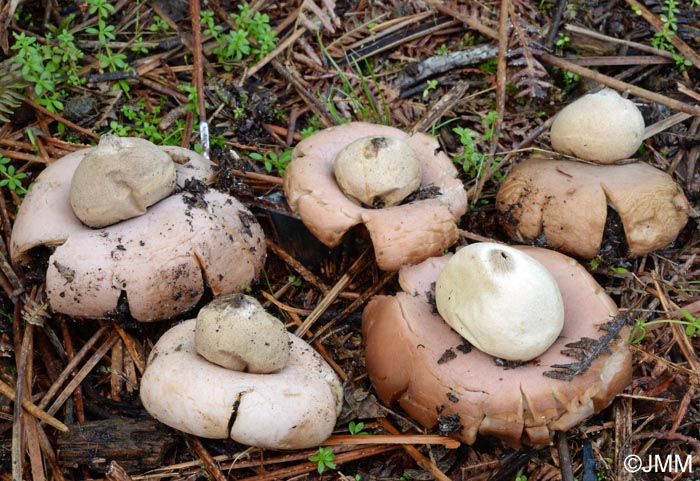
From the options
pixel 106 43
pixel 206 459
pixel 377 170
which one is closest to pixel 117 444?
pixel 206 459

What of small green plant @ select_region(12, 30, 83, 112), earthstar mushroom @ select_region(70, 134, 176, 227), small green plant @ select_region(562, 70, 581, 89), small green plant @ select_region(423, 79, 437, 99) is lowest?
small green plant @ select_region(562, 70, 581, 89)

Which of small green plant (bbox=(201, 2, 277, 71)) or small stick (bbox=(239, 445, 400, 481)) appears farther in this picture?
small green plant (bbox=(201, 2, 277, 71))

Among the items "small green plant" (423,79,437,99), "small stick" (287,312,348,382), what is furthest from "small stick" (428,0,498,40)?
"small stick" (287,312,348,382)

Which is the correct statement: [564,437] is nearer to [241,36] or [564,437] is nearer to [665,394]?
A: [665,394]

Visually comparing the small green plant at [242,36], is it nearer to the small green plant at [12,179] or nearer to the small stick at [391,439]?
the small green plant at [12,179]

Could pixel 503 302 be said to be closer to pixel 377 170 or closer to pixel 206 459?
pixel 377 170

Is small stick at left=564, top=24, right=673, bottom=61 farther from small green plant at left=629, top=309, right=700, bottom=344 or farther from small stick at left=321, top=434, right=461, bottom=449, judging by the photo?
small stick at left=321, top=434, right=461, bottom=449

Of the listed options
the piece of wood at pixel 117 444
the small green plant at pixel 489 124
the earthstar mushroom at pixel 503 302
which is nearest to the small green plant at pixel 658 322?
the earthstar mushroom at pixel 503 302
